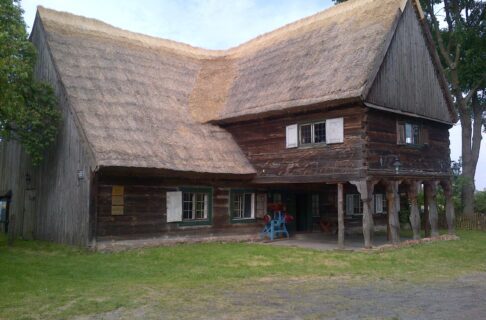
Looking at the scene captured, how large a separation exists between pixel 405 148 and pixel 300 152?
12.9ft

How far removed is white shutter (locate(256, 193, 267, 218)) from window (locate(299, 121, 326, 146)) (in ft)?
11.7

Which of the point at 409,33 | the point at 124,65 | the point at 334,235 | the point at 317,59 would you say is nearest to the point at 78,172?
the point at 124,65

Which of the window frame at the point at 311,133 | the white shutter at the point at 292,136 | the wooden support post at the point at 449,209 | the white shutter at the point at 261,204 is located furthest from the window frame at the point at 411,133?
the white shutter at the point at 261,204

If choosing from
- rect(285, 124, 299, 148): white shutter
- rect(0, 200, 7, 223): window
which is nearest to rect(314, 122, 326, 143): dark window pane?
rect(285, 124, 299, 148): white shutter

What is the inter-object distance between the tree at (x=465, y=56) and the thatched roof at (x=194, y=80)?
10683mm

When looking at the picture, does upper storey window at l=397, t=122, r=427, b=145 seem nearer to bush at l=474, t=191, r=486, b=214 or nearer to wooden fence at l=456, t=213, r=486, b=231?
wooden fence at l=456, t=213, r=486, b=231

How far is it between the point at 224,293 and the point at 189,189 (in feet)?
29.1

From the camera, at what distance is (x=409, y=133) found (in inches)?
736

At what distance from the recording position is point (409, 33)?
1881 cm

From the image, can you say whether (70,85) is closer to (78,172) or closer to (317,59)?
(78,172)

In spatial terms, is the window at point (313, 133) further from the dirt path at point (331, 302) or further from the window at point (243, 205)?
the dirt path at point (331, 302)

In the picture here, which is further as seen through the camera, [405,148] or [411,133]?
[411,133]

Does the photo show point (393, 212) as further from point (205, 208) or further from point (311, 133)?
point (205, 208)

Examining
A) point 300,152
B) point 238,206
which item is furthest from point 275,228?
point 300,152
